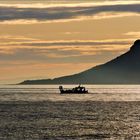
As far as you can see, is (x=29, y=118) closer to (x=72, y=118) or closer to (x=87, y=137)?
(x=72, y=118)

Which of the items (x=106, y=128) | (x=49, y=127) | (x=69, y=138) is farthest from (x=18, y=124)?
(x=69, y=138)

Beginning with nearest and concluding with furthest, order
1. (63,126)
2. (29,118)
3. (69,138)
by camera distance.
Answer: (69,138)
(63,126)
(29,118)

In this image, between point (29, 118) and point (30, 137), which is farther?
point (29, 118)

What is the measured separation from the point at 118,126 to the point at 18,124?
19541 millimetres

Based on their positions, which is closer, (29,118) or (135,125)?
(135,125)

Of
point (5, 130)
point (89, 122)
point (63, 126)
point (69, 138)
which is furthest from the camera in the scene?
point (89, 122)

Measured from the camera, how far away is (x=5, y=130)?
11781 cm

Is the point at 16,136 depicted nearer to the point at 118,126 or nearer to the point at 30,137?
the point at 30,137

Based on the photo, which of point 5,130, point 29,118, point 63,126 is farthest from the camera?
point 29,118

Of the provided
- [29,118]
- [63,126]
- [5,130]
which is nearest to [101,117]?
[29,118]

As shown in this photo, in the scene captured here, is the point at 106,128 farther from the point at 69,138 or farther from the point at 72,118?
the point at 72,118

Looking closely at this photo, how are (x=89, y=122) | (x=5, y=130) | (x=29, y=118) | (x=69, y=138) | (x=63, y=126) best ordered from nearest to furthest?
(x=69, y=138) → (x=5, y=130) → (x=63, y=126) → (x=89, y=122) → (x=29, y=118)

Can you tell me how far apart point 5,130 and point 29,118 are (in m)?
30.5

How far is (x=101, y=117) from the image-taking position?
151 metres
